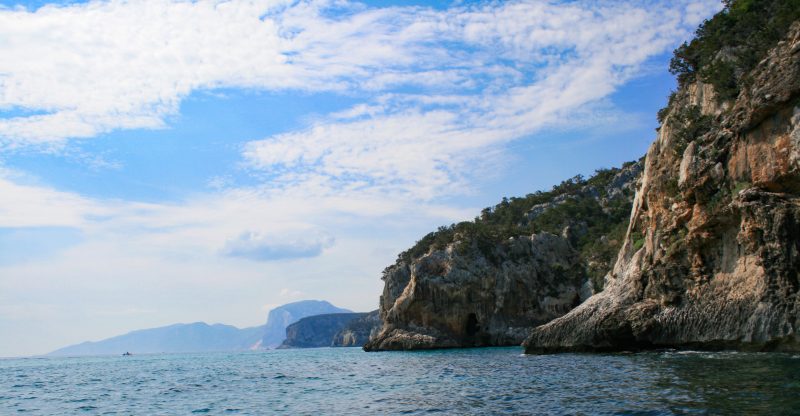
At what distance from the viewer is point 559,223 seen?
87688 millimetres

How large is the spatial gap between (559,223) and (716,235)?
180 ft

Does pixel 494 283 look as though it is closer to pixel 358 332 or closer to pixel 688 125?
pixel 688 125

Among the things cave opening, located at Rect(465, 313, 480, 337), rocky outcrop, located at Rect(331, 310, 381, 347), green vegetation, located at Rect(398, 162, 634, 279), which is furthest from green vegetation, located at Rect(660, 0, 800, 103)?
rocky outcrop, located at Rect(331, 310, 381, 347)

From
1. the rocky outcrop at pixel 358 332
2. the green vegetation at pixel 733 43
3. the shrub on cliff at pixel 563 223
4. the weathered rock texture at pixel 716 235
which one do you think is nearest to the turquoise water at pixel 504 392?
the weathered rock texture at pixel 716 235

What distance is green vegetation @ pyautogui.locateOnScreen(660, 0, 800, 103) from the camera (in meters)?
34.0

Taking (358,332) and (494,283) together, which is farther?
(358,332)

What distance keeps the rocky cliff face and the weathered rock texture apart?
30.0 m

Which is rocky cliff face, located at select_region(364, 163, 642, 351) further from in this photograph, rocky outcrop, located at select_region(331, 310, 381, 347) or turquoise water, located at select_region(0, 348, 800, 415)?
rocky outcrop, located at select_region(331, 310, 381, 347)

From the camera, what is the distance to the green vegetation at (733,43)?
34.0m

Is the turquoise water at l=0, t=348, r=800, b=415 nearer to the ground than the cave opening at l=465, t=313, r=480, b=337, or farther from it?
nearer to the ground

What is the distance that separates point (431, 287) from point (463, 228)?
11.5 m

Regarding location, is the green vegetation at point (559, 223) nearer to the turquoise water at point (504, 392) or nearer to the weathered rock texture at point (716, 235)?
the weathered rock texture at point (716, 235)

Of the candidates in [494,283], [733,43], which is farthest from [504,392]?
[494,283]

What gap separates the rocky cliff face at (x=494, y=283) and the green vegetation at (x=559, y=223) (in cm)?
19
